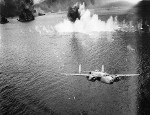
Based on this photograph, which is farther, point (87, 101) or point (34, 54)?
point (34, 54)

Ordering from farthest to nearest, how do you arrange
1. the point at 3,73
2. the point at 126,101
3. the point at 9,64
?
the point at 9,64
the point at 3,73
the point at 126,101

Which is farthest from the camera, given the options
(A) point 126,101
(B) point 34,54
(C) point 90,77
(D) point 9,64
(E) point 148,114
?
(B) point 34,54

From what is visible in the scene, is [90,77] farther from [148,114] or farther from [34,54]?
[34,54]

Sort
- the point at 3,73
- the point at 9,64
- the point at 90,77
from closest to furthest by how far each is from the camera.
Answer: the point at 90,77 → the point at 3,73 → the point at 9,64

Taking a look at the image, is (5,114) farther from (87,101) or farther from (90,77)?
(90,77)

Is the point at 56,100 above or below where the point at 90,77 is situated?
below

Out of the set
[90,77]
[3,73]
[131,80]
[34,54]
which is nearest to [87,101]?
[90,77]

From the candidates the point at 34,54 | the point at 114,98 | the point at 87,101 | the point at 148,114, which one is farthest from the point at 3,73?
the point at 148,114

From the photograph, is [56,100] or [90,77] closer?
[56,100]

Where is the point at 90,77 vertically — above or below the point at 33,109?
above
